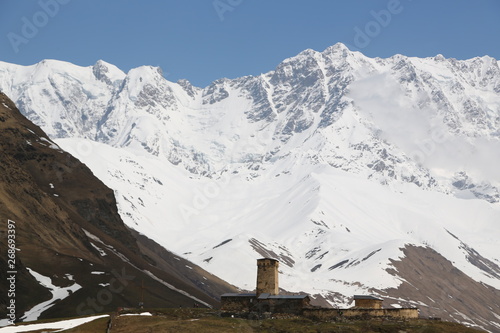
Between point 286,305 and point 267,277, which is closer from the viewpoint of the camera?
point 286,305

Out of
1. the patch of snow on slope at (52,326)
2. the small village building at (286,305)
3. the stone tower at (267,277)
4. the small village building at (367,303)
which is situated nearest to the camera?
the small village building at (286,305)

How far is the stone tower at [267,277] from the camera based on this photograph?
125562 mm

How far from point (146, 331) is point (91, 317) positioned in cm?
2035

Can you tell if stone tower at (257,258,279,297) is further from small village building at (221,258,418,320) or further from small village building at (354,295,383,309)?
small village building at (354,295,383,309)

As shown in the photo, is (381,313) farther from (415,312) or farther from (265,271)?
(265,271)

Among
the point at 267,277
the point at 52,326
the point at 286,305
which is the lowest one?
the point at 52,326

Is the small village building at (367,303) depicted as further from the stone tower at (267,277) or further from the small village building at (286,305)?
the stone tower at (267,277)

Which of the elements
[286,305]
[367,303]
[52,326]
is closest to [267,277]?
[286,305]

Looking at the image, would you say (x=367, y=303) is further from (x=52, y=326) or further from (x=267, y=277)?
(x=52, y=326)

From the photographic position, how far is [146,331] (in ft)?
332

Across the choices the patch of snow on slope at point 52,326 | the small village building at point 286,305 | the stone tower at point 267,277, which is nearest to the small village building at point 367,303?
the small village building at point 286,305

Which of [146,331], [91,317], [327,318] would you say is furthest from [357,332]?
[91,317]

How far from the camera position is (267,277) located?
12625 cm

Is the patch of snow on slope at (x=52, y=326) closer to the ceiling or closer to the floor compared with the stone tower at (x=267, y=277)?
closer to the floor
